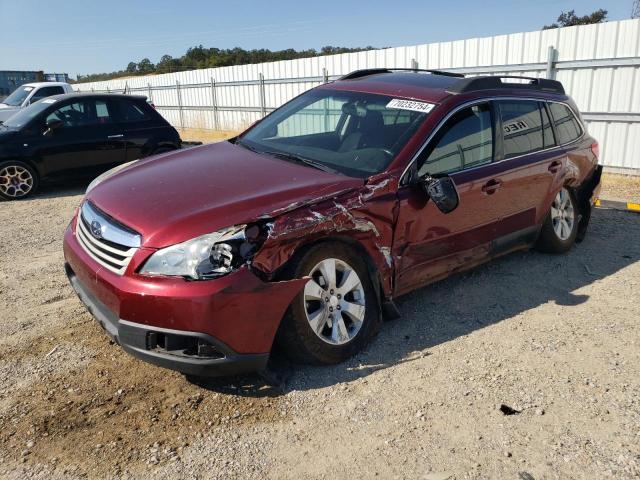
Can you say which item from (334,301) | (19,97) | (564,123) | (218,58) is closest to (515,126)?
(564,123)

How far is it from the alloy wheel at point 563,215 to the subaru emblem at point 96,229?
13.4ft

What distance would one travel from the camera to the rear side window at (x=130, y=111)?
378 inches

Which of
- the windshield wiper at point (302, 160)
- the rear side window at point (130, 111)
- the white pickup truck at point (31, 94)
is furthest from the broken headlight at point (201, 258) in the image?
the white pickup truck at point (31, 94)

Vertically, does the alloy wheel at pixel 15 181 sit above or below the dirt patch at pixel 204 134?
above

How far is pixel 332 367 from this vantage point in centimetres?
337

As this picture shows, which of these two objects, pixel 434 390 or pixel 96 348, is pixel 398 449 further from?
pixel 96 348

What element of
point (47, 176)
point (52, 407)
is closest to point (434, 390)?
point (52, 407)

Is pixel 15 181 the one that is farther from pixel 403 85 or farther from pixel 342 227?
pixel 342 227

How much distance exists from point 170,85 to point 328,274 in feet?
73.7

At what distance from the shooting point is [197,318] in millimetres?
2734

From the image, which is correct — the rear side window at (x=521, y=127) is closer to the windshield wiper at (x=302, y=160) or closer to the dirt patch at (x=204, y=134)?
the windshield wiper at (x=302, y=160)

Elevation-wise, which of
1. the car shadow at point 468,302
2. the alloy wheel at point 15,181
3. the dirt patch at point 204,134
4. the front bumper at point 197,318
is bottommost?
the dirt patch at point 204,134

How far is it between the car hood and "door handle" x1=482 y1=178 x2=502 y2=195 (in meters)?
1.29

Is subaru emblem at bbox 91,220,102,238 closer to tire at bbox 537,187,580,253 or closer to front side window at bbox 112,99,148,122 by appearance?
tire at bbox 537,187,580,253
